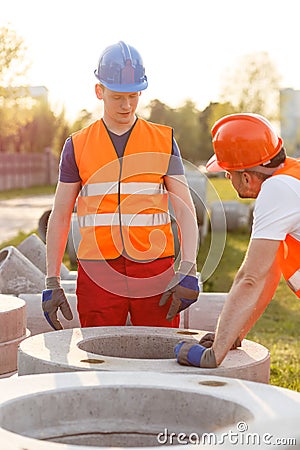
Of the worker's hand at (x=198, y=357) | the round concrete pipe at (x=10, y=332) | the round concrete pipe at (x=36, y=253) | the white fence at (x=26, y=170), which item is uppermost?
the worker's hand at (x=198, y=357)

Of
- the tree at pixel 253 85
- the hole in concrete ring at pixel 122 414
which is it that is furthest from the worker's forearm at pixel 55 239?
the tree at pixel 253 85

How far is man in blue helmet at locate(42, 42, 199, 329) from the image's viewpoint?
15.4 feet

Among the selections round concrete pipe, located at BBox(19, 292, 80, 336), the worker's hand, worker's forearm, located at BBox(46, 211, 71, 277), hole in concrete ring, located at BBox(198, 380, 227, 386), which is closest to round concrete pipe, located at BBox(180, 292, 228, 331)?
round concrete pipe, located at BBox(19, 292, 80, 336)

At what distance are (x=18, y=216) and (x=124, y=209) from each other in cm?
2354

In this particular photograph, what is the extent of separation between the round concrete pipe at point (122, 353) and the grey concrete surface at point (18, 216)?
15409mm

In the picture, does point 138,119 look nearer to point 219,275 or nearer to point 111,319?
point 111,319

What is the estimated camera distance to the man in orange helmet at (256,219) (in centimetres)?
355

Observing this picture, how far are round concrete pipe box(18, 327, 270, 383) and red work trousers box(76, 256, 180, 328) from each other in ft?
0.83

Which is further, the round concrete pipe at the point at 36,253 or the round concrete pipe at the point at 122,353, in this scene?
the round concrete pipe at the point at 36,253

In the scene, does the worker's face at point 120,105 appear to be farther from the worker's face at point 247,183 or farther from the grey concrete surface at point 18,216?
the grey concrete surface at point 18,216

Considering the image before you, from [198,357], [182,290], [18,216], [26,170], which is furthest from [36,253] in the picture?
[26,170]

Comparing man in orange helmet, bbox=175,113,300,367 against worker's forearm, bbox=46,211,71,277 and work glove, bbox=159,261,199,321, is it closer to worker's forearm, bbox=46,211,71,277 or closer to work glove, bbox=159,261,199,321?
work glove, bbox=159,261,199,321

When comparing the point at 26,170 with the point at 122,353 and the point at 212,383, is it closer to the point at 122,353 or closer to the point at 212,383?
the point at 122,353

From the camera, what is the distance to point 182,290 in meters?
4.71
